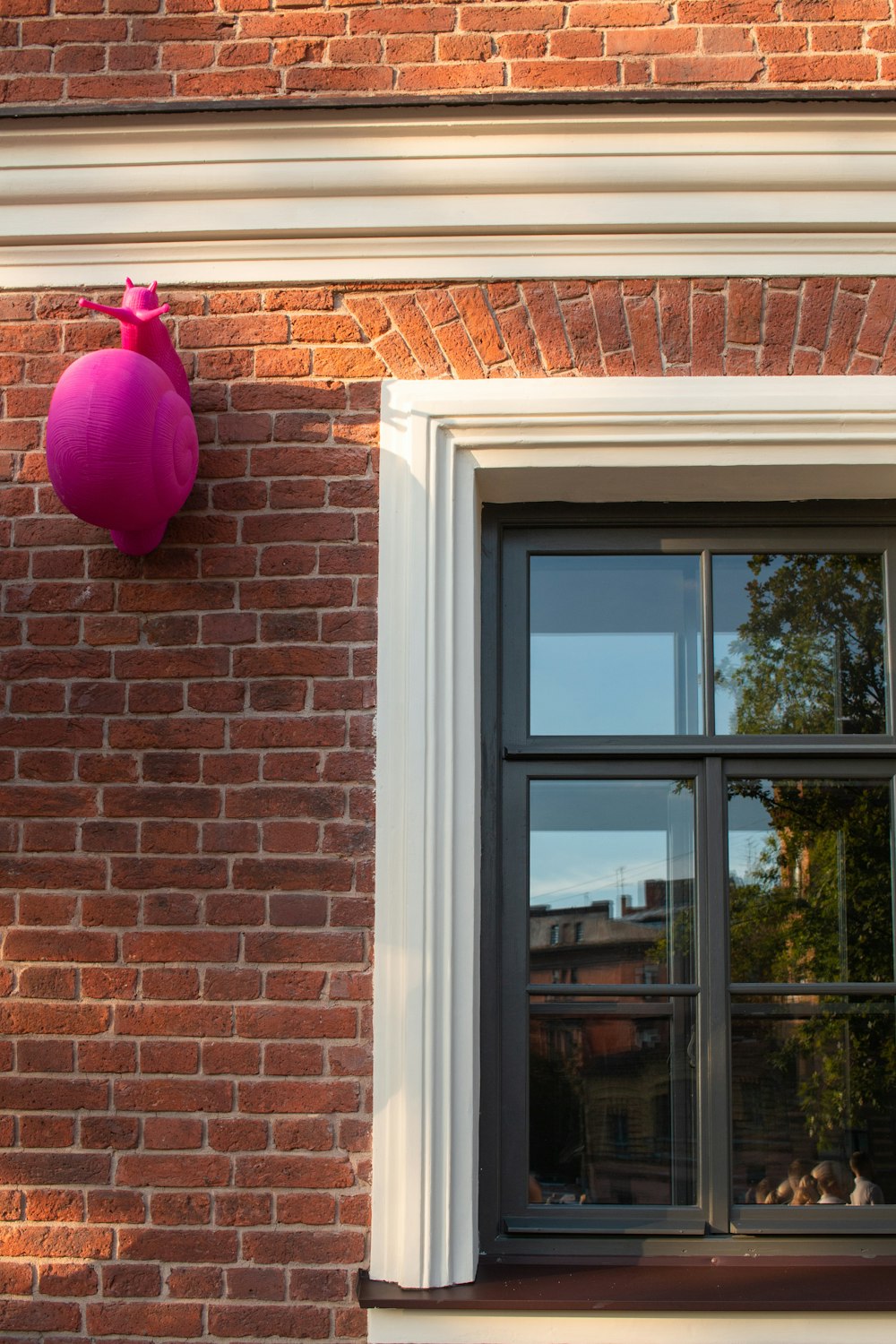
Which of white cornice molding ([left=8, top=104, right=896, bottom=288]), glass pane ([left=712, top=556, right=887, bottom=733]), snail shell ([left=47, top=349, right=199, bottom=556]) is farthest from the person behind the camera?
glass pane ([left=712, top=556, right=887, bottom=733])

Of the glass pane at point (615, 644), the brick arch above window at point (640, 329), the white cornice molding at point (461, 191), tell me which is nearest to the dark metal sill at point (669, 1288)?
the glass pane at point (615, 644)

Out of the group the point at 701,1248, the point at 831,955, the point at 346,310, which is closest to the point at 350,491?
the point at 346,310

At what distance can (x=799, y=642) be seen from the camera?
296 centimetres

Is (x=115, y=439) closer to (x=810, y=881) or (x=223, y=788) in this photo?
(x=223, y=788)

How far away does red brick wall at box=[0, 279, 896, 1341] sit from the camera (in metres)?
2.56

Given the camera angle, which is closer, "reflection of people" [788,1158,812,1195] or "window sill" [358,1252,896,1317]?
"window sill" [358,1252,896,1317]

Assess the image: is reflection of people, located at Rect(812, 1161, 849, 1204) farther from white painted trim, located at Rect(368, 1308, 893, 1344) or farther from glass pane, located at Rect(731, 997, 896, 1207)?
white painted trim, located at Rect(368, 1308, 893, 1344)

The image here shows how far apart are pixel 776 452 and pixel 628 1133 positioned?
165 cm

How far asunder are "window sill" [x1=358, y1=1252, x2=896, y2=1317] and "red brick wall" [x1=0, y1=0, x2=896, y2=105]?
2.72 metres

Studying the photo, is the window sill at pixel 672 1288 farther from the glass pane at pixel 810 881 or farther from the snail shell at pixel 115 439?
the snail shell at pixel 115 439

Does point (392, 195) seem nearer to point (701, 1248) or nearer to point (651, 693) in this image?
point (651, 693)

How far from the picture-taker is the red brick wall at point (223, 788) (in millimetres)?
2557

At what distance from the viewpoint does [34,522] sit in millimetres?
2830

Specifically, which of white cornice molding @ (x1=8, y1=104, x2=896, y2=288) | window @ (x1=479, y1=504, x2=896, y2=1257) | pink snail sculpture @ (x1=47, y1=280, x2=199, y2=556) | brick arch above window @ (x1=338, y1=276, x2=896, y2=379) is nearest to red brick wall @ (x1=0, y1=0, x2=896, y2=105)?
white cornice molding @ (x1=8, y1=104, x2=896, y2=288)
